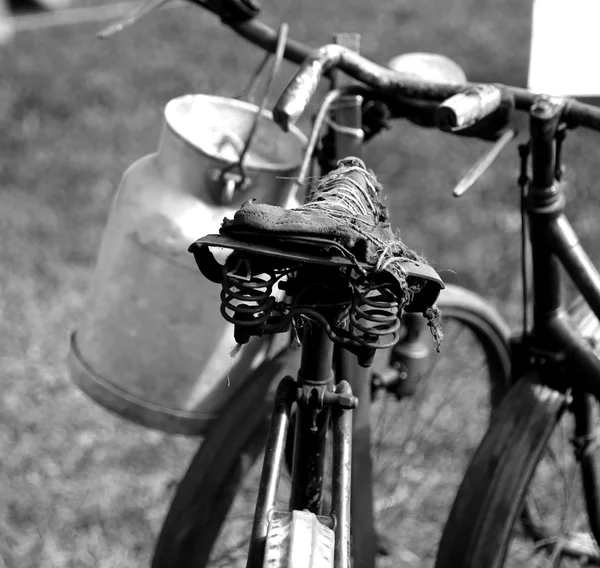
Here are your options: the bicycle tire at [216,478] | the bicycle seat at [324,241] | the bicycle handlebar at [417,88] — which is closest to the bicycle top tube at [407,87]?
the bicycle handlebar at [417,88]

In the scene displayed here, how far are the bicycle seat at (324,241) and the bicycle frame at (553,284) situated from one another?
0.54 m

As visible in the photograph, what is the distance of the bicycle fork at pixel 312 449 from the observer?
1158 millimetres

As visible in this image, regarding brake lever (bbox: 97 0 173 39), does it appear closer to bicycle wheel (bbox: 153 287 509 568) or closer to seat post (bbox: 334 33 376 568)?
seat post (bbox: 334 33 376 568)

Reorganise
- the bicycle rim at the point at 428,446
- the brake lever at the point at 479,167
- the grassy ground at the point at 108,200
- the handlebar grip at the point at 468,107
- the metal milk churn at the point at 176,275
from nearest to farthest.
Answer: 1. the handlebar grip at the point at 468,107
2. the brake lever at the point at 479,167
3. the metal milk churn at the point at 176,275
4. the bicycle rim at the point at 428,446
5. the grassy ground at the point at 108,200

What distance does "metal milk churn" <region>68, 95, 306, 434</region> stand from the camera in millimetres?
1592

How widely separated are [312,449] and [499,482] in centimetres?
51

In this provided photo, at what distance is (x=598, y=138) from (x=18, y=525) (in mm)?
3823

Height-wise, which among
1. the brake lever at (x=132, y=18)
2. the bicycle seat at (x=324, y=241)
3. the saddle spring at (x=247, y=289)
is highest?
the brake lever at (x=132, y=18)

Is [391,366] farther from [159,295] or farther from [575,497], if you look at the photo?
[575,497]

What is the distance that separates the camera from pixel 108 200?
439cm

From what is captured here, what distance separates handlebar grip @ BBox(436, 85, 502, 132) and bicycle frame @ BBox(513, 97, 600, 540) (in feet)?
0.41

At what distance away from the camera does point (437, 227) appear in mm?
4160

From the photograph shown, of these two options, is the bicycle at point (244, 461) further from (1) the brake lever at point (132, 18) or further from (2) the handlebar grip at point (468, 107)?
(1) the brake lever at point (132, 18)

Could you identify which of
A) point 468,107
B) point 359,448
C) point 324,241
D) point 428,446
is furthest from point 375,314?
point 428,446
